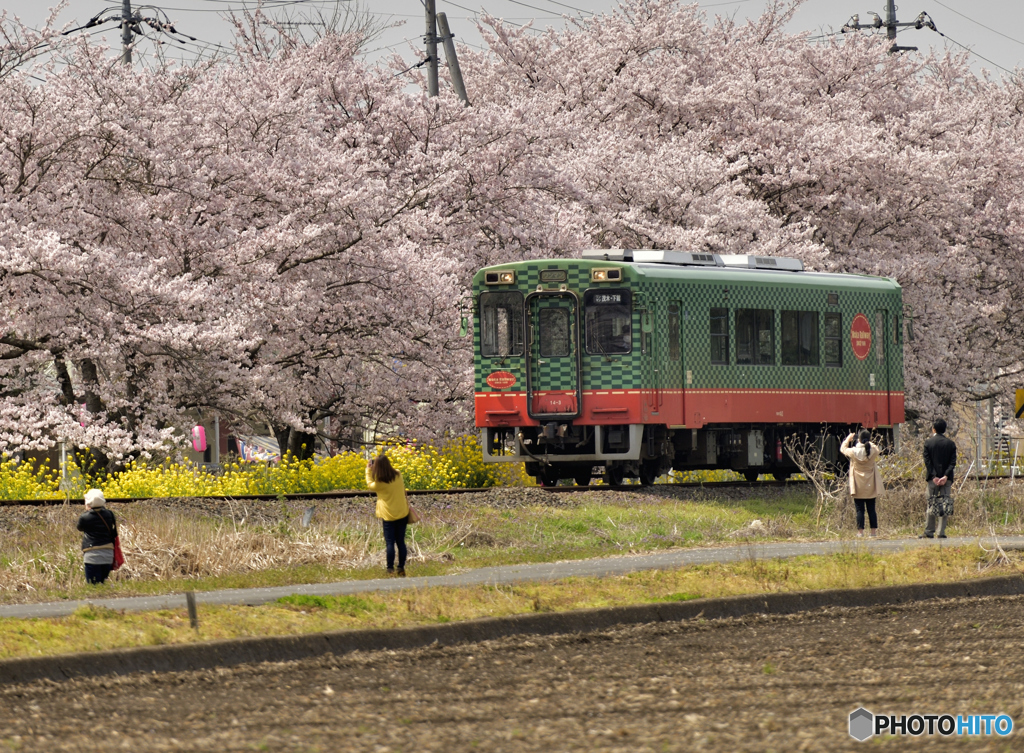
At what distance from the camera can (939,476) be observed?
18078 mm

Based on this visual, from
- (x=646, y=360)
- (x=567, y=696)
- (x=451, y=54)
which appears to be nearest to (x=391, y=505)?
(x=567, y=696)

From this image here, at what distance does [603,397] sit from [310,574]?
963cm

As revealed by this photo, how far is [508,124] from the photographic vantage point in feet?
98.9

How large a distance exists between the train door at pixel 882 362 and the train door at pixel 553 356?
6.41 m

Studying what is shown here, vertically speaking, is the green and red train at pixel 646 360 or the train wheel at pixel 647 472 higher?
the green and red train at pixel 646 360

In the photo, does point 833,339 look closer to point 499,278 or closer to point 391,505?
point 499,278

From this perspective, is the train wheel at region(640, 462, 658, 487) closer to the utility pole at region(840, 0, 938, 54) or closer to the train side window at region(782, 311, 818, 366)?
the train side window at region(782, 311, 818, 366)

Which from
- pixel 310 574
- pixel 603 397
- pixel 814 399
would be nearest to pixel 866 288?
pixel 814 399

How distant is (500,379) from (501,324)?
2.91ft

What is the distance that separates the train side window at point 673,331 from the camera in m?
23.2

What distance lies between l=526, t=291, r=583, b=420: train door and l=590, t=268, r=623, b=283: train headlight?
49cm

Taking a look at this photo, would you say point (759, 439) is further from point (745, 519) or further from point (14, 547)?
point (14, 547)

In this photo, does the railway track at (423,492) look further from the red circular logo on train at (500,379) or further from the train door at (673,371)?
the red circular logo on train at (500,379)

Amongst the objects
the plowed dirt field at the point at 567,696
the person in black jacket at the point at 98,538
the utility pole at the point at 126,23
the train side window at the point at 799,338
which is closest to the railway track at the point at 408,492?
the train side window at the point at 799,338
